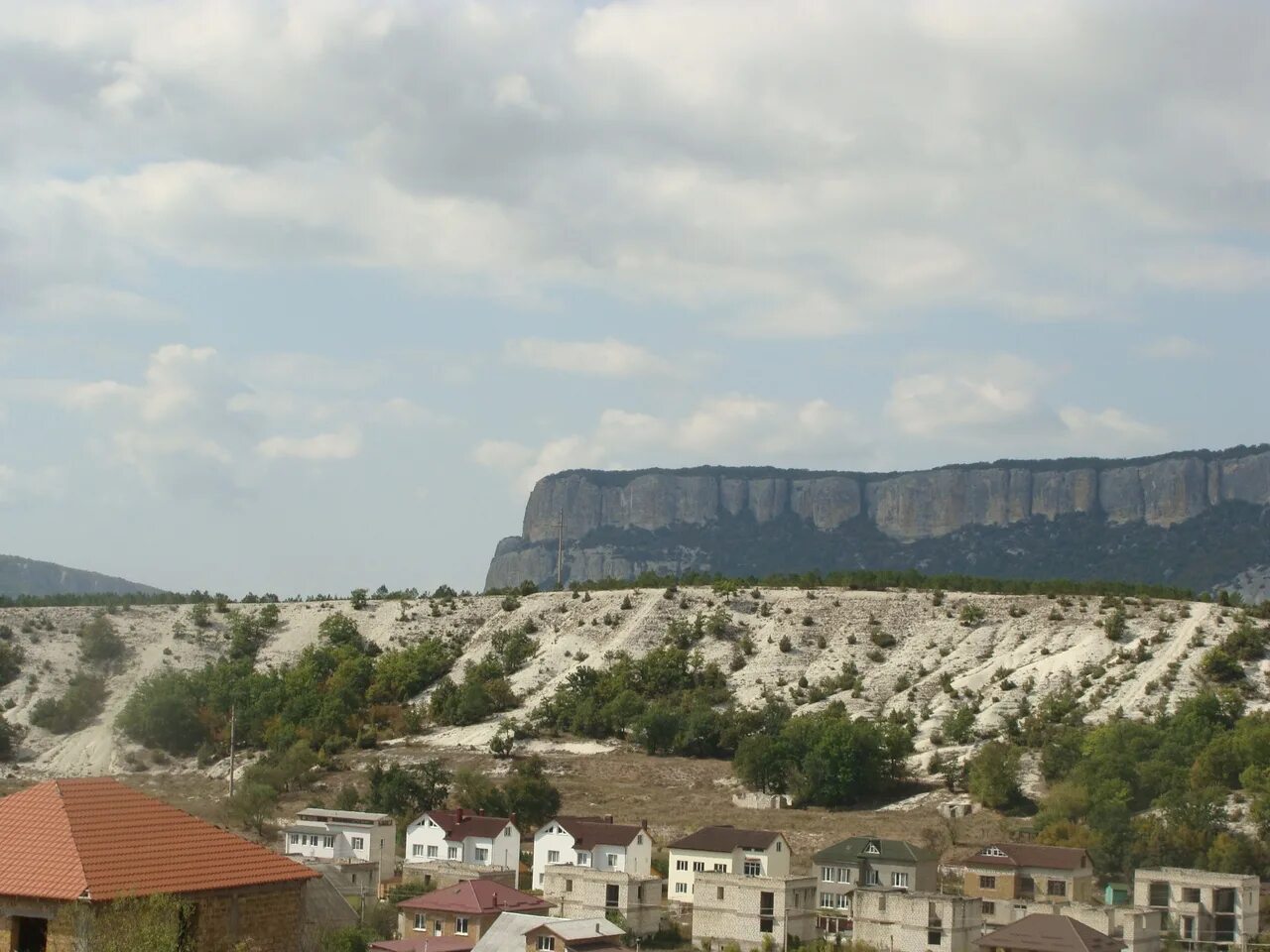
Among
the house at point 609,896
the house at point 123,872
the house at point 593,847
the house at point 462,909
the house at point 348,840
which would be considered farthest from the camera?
the house at point 348,840

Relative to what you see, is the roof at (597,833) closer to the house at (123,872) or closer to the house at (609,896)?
the house at (609,896)

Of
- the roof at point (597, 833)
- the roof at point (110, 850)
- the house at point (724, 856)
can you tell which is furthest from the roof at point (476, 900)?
the roof at point (110, 850)

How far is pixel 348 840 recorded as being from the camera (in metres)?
66.4

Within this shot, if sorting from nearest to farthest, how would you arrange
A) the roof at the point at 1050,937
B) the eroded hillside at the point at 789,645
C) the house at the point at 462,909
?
the roof at the point at 1050,937 → the house at the point at 462,909 → the eroded hillside at the point at 789,645

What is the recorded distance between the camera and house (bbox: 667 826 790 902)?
202 ft

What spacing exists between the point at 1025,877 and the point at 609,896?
50.0ft

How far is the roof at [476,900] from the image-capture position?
54.1 metres

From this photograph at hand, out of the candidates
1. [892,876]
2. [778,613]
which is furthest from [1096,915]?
[778,613]

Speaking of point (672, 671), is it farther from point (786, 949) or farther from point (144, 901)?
point (144, 901)

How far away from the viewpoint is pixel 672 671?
325 ft

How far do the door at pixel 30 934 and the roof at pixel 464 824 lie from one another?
1993 inches

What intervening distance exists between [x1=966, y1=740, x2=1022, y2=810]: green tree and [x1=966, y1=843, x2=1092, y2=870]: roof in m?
11.7

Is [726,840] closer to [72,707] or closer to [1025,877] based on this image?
[1025,877]

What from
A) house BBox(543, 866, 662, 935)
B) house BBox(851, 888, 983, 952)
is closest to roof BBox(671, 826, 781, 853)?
house BBox(543, 866, 662, 935)
